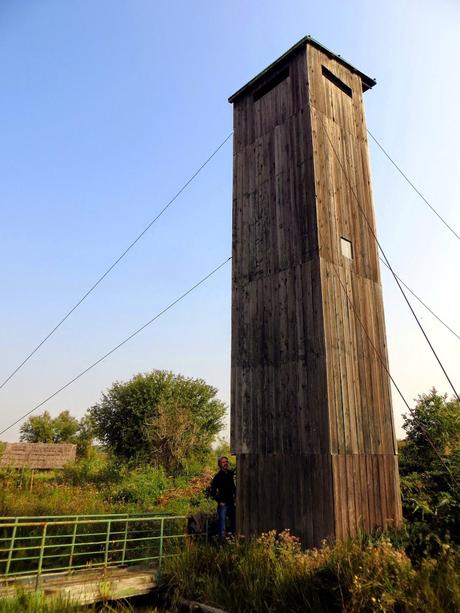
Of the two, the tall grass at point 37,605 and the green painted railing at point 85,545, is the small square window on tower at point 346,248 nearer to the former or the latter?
the green painted railing at point 85,545

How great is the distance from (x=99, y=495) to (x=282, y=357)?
14.6m

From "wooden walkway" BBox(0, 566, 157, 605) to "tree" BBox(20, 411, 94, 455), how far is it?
53.5 m

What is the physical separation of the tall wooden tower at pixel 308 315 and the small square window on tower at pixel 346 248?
0.04 metres

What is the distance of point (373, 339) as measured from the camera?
36.3 feet

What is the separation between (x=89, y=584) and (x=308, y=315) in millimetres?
6825

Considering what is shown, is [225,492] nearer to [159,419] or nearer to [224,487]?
[224,487]

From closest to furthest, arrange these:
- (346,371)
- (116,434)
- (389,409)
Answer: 1. (346,371)
2. (389,409)
3. (116,434)

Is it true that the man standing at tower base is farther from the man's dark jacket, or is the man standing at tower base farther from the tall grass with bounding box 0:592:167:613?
the tall grass with bounding box 0:592:167:613

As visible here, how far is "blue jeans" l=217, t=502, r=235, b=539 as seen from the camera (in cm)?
1048

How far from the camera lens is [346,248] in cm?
1134

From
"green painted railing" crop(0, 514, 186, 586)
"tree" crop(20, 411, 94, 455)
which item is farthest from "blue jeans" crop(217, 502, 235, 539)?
"tree" crop(20, 411, 94, 455)

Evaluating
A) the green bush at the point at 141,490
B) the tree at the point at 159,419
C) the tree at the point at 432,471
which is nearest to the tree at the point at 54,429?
the tree at the point at 159,419

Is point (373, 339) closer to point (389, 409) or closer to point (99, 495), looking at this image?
point (389, 409)

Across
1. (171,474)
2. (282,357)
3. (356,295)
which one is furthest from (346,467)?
(171,474)
